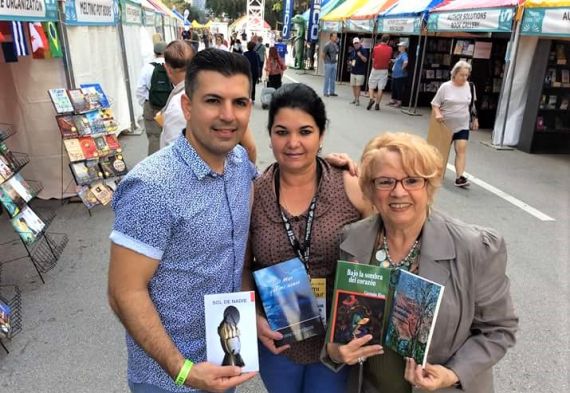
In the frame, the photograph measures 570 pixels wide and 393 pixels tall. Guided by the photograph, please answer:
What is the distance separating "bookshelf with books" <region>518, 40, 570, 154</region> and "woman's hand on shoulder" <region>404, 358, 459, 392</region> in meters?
9.03

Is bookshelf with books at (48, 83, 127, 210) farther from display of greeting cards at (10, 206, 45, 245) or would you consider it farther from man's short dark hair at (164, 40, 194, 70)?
man's short dark hair at (164, 40, 194, 70)

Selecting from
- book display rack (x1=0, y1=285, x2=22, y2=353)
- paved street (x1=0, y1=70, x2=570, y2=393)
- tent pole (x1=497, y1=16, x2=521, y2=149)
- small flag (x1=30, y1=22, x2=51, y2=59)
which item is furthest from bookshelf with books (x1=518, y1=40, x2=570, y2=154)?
book display rack (x1=0, y1=285, x2=22, y2=353)

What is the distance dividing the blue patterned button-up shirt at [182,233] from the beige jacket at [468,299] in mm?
687

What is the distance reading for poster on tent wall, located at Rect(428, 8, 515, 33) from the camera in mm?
8391

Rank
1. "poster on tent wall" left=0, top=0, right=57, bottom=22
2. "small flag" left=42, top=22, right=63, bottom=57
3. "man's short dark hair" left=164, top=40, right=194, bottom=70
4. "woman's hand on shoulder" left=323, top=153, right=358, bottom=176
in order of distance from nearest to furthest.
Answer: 1. "woman's hand on shoulder" left=323, top=153, right=358, bottom=176
2. "poster on tent wall" left=0, top=0, right=57, bottom=22
3. "man's short dark hair" left=164, top=40, right=194, bottom=70
4. "small flag" left=42, top=22, right=63, bottom=57

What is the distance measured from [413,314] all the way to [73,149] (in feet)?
16.8

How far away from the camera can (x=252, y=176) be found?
1928 millimetres

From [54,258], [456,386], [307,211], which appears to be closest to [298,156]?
[307,211]

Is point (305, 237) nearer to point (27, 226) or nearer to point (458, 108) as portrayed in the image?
point (27, 226)

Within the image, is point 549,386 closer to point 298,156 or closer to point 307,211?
point 307,211

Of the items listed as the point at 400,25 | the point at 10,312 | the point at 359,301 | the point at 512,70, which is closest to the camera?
the point at 359,301

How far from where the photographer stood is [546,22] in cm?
752

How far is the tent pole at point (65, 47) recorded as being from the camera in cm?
537

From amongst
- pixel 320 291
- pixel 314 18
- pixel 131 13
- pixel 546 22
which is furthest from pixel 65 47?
pixel 314 18
